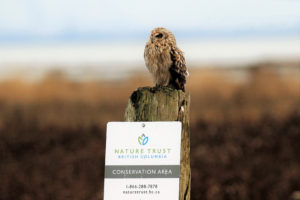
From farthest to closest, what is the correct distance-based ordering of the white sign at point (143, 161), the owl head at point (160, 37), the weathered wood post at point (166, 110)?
the owl head at point (160, 37), the weathered wood post at point (166, 110), the white sign at point (143, 161)

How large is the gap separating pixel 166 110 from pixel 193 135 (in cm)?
558

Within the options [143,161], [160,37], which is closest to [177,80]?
[160,37]

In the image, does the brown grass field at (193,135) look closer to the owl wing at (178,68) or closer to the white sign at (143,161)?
the owl wing at (178,68)

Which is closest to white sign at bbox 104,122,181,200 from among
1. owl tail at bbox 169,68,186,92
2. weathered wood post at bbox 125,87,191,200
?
weathered wood post at bbox 125,87,191,200

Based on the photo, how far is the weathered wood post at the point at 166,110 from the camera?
2242 millimetres

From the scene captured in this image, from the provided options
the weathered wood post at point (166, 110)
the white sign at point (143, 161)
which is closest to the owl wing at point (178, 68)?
the weathered wood post at point (166, 110)

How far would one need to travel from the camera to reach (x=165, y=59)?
3412 millimetres

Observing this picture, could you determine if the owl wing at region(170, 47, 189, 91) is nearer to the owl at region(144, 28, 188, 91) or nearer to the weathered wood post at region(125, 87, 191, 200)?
the owl at region(144, 28, 188, 91)

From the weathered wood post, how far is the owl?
41.6 inches

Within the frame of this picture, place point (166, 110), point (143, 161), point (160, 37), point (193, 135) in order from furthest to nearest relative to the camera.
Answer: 1. point (193, 135)
2. point (160, 37)
3. point (166, 110)
4. point (143, 161)

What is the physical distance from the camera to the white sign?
2078mm

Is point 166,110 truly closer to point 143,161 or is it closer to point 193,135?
point 143,161

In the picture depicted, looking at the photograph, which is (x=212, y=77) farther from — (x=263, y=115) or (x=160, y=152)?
(x=160, y=152)

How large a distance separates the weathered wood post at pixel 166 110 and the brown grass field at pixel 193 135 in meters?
4.64
